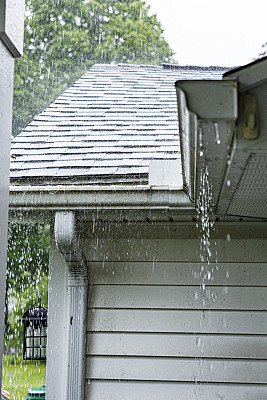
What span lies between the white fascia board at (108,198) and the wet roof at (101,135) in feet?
0.57

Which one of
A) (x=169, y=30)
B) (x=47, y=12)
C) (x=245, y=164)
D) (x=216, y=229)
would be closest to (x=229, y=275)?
(x=216, y=229)

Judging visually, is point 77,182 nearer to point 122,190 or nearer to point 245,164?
point 122,190

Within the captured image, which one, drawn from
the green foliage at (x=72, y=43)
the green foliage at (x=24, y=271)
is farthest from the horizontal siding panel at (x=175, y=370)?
the green foliage at (x=72, y=43)

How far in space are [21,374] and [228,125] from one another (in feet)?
45.8

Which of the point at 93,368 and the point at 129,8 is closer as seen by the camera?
the point at 93,368

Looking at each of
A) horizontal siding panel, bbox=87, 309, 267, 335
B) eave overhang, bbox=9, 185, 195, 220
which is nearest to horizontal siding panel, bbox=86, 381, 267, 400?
horizontal siding panel, bbox=87, 309, 267, 335

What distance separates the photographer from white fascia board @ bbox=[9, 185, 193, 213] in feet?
9.39

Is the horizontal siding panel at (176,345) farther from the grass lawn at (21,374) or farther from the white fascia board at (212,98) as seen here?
the grass lawn at (21,374)

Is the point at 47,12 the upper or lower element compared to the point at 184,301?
upper

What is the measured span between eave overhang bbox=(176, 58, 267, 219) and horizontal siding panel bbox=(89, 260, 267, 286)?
128 centimetres

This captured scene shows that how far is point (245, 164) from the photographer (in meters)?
1.79

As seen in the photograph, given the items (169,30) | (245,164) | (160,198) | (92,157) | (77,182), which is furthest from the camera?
(169,30)

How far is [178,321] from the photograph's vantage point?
10.5ft

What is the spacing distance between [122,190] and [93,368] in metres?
1.04
